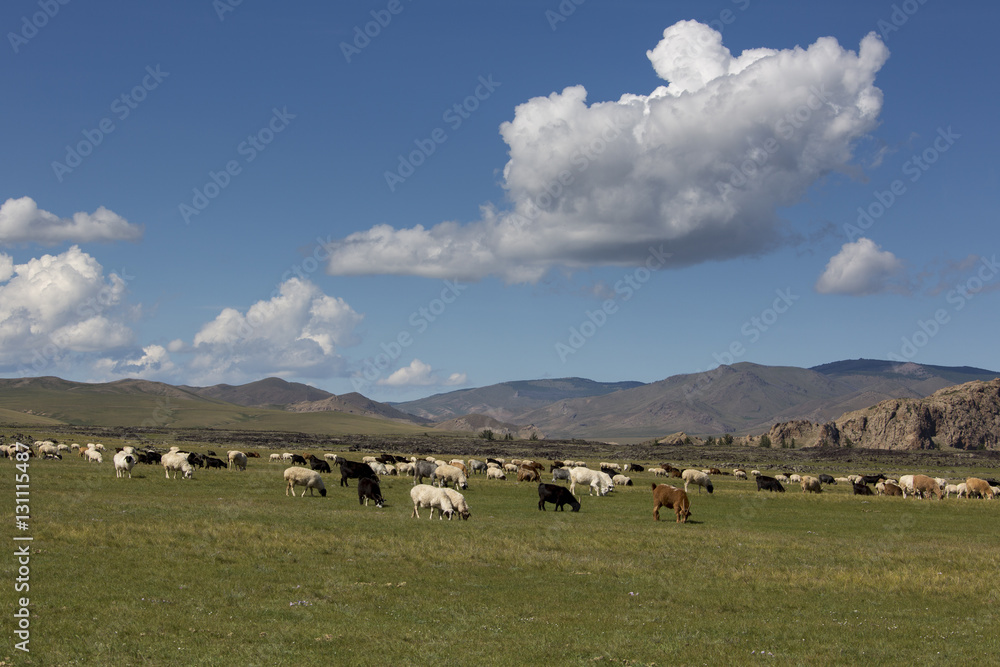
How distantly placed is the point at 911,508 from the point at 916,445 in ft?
549

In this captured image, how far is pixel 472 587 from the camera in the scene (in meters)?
17.5

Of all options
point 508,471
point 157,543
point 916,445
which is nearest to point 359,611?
point 157,543

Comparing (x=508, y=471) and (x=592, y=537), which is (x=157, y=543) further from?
(x=508, y=471)

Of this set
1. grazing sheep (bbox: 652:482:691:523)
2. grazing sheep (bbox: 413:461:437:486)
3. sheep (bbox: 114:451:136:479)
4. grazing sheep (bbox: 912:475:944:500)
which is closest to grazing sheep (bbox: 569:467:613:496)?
grazing sheep (bbox: 413:461:437:486)

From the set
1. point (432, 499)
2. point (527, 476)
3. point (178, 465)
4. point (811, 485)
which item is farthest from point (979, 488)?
point (178, 465)

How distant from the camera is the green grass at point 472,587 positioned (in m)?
12.6

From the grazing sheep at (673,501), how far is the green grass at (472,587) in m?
1.03

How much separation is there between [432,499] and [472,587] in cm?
1180

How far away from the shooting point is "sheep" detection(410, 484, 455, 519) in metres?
28.8

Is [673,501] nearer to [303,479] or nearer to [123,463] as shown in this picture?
[303,479]

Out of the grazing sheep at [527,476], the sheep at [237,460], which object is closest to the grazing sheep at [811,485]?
the grazing sheep at [527,476]

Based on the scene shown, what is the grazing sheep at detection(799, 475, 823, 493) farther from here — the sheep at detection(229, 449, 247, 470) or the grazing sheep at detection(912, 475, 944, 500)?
the sheep at detection(229, 449, 247, 470)

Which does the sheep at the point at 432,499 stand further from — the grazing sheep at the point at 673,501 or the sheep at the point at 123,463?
the sheep at the point at 123,463

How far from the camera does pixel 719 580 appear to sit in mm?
19062
